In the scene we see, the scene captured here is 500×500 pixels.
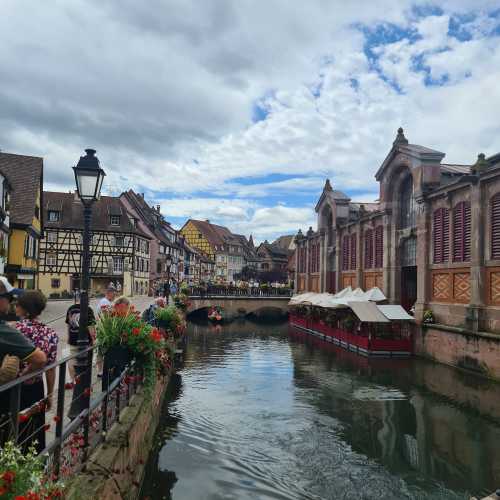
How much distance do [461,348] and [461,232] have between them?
5589mm

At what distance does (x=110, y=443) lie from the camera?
6.29m

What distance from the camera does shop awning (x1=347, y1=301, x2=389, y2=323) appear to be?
87.2ft

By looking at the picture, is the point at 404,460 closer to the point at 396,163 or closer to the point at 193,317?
the point at 396,163

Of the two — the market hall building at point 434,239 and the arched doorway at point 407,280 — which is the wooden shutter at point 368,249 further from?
the arched doorway at point 407,280

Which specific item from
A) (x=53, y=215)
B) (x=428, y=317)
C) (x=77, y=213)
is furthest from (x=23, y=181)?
(x=428, y=317)

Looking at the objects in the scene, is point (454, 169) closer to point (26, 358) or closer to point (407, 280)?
point (407, 280)

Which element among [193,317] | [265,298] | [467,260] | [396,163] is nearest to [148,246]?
[193,317]

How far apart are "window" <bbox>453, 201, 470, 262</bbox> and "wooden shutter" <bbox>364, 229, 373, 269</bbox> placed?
10756mm

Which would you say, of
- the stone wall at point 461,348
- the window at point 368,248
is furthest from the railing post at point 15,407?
the window at point 368,248

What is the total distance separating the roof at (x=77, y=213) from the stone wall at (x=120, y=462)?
46.6 meters

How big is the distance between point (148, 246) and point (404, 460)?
52.4 m

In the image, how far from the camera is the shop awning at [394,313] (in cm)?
2671

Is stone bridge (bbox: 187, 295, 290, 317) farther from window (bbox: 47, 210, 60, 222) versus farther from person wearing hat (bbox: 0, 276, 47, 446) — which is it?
person wearing hat (bbox: 0, 276, 47, 446)

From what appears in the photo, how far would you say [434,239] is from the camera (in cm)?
2603
